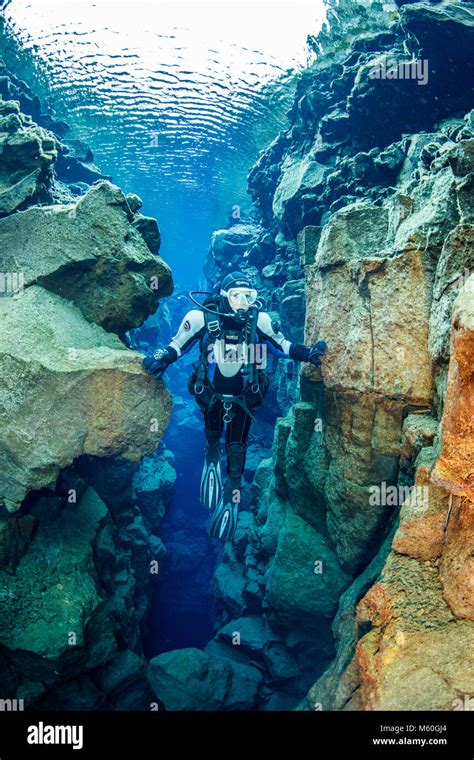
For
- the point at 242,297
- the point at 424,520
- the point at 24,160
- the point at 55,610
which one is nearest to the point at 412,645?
the point at 424,520

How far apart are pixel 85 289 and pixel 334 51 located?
50.3 ft

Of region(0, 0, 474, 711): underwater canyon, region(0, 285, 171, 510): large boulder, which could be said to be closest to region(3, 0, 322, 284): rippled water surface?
region(0, 0, 474, 711): underwater canyon

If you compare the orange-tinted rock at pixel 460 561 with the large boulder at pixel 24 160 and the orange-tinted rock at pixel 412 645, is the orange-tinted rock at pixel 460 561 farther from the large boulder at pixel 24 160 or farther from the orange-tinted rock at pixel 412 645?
the large boulder at pixel 24 160

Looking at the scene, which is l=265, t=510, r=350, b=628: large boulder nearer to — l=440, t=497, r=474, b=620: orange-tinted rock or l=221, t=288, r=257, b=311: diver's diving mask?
l=440, t=497, r=474, b=620: orange-tinted rock

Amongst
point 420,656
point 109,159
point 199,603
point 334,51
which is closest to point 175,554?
point 199,603

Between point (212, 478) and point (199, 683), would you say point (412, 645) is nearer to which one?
point (212, 478)

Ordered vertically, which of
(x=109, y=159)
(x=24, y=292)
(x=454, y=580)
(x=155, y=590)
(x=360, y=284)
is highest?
(x=109, y=159)

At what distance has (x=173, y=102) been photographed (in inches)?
698

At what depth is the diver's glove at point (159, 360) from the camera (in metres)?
4.98

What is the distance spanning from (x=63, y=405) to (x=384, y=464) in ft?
13.2

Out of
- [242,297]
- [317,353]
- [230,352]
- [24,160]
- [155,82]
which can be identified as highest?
[155,82]

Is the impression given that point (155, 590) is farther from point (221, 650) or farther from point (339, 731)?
point (339, 731)

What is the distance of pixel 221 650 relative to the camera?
933cm

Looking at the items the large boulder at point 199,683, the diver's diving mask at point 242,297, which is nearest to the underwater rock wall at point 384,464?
the large boulder at point 199,683
